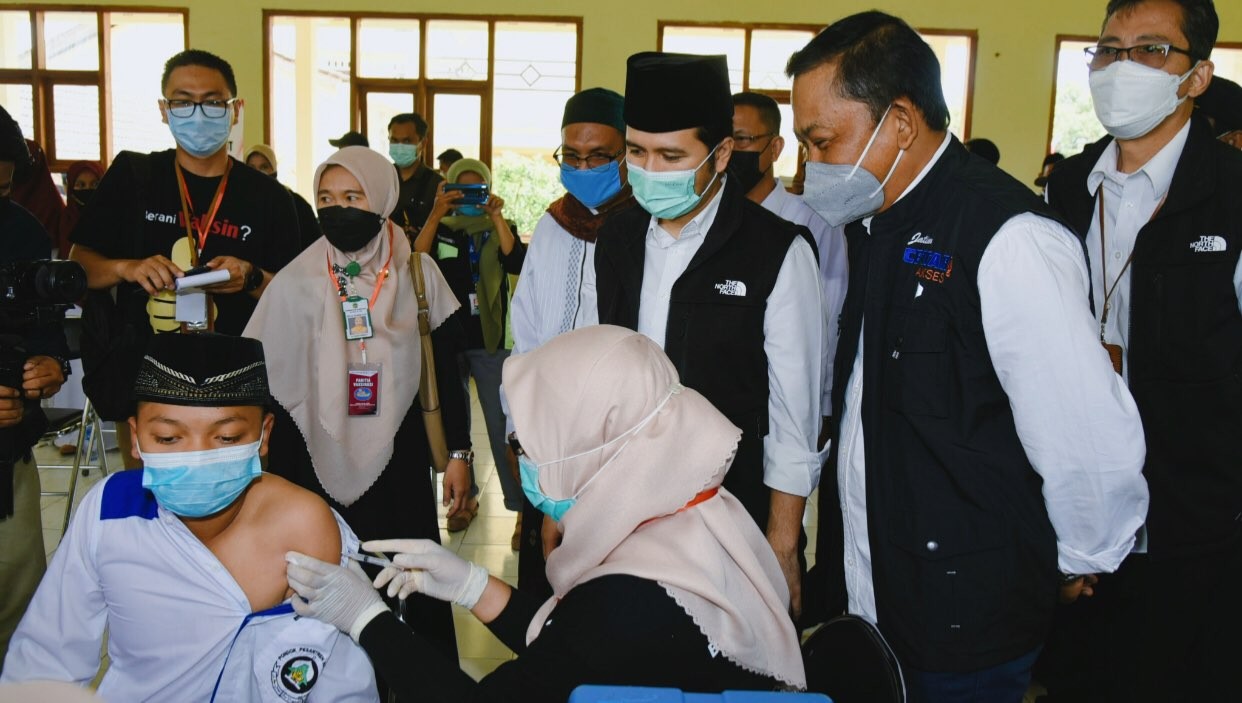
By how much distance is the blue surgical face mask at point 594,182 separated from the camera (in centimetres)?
251

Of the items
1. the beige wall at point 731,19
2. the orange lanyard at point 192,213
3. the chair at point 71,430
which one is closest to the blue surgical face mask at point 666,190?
the orange lanyard at point 192,213

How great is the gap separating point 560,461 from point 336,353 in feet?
3.88

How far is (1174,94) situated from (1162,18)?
0.54 feet

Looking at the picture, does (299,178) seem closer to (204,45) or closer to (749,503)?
(204,45)

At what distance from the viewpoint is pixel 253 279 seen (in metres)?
2.54

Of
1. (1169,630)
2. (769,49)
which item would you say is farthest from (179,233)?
(769,49)

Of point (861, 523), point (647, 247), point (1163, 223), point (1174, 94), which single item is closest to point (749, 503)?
point (861, 523)

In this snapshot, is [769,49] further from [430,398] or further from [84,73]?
[430,398]

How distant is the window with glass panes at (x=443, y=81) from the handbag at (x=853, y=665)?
8506 millimetres

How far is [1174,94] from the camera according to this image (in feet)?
6.36

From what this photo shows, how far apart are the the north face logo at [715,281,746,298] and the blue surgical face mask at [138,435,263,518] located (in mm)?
978

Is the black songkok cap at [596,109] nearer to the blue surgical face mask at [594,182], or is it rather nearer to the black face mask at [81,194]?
the blue surgical face mask at [594,182]

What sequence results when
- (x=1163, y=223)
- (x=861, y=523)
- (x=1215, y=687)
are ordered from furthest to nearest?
(x=1215, y=687) → (x=1163, y=223) → (x=861, y=523)

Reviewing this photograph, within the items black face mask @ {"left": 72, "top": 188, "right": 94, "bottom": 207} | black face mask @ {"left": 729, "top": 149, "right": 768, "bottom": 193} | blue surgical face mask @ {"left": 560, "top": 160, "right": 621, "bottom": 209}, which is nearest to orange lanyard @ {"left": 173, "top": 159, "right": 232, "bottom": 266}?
blue surgical face mask @ {"left": 560, "top": 160, "right": 621, "bottom": 209}
